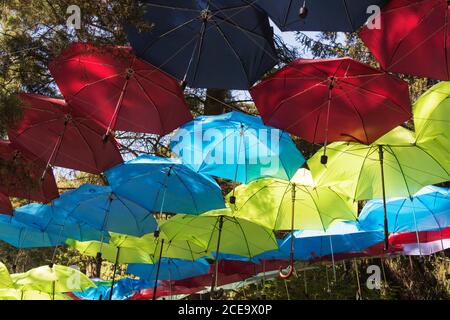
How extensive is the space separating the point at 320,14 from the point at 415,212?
4.17 m

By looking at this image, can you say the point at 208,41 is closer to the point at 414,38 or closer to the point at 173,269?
the point at 414,38

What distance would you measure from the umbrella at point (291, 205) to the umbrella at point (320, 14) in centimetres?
307

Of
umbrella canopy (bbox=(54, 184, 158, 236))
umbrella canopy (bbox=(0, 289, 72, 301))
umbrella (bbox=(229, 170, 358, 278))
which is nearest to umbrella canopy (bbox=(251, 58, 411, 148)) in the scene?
umbrella (bbox=(229, 170, 358, 278))

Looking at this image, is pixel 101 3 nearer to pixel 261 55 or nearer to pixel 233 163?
pixel 261 55

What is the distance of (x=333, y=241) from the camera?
902cm

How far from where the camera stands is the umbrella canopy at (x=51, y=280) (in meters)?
9.12

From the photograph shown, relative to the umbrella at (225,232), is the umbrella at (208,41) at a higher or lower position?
higher

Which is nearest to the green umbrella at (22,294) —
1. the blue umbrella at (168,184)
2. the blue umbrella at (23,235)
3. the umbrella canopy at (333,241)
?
the blue umbrella at (23,235)

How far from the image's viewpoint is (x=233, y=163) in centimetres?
751

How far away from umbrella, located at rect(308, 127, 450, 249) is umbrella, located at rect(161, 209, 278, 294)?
5.52 ft

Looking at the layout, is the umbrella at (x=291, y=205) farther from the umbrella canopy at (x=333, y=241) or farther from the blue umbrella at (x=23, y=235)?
the blue umbrella at (x=23, y=235)

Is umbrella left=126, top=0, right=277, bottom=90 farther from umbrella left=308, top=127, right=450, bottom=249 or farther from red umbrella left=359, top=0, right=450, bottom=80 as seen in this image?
umbrella left=308, top=127, right=450, bottom=249

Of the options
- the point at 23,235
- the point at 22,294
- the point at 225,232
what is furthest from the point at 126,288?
the point at 225,232
